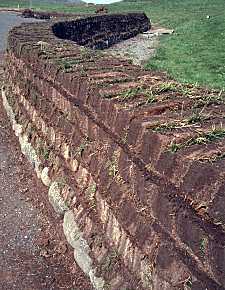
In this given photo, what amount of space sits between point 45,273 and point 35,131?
2.25 m

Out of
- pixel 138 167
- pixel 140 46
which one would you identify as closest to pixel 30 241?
pixel 138 167

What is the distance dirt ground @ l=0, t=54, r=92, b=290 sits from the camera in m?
3.88

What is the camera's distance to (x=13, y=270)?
4004 millimetres

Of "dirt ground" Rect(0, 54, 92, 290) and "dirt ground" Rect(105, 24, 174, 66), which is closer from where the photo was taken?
"dirt ground" Rect(0, 54, 92, 290)

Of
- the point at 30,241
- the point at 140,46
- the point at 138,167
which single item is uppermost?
the point at 138,167

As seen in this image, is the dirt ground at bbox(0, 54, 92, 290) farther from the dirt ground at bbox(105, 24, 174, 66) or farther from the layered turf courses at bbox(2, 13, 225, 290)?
the dirt ground at bbox(105, 24, 174, 66)

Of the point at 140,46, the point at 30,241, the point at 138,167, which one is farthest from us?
the point at 140,46

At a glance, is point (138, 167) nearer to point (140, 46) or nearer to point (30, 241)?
point (30, 241)

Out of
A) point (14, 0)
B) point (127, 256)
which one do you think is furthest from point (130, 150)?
point (14, 0)

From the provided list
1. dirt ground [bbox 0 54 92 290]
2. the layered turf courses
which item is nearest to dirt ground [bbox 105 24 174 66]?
dirt ground [bbox 0 54 92 290]

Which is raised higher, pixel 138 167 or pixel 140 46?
pixel 138 167

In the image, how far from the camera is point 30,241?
4.44 meters

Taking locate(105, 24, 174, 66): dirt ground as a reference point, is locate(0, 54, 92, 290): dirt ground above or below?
above

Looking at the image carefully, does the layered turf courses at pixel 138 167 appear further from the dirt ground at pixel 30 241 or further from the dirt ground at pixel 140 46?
the dirt ground at pixel 140 46
